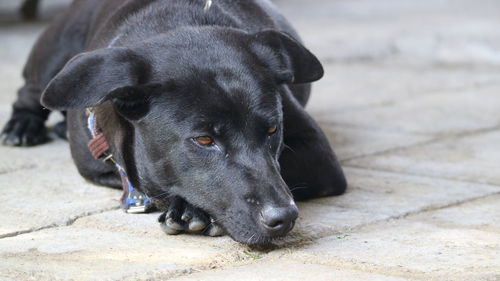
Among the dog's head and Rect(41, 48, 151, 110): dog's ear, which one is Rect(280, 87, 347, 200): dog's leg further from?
Rect(41, 48, 151, 110): dog's ear

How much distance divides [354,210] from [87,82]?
1.17 metres

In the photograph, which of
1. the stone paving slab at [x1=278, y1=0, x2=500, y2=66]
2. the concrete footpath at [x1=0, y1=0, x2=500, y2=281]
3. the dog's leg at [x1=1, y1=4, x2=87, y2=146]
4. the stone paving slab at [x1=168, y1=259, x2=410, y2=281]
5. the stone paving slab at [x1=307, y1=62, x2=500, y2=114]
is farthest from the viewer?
the stone paving slab at [x1=278, y1=0, x2=500, y2=66]

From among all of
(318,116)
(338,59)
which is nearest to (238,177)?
(318,116)

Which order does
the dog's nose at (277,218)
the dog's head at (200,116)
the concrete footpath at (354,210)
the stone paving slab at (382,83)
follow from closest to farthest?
1. the concrete footpath at (354,210)
2. the dog's nose at (277,218)
3. the dog's head at (200,116)
4. the stone paving slab at (382,83)

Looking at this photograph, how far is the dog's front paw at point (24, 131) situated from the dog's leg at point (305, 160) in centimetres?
167

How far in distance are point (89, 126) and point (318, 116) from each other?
2264 mm

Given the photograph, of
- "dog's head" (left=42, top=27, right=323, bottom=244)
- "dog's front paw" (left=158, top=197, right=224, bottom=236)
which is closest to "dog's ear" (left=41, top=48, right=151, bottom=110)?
"dog's head" (left=42, top=27, right=323, bottom=244)

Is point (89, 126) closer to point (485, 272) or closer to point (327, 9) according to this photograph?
point (485, 272)

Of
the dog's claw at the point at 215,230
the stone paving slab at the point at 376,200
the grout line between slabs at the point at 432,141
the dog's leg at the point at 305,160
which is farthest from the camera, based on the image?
the grout line between slabs at the point at 432,141

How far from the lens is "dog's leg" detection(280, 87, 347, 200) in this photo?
3.90 metres

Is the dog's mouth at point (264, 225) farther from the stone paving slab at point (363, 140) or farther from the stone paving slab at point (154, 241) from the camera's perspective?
the stone paving slab at point (363, 140)

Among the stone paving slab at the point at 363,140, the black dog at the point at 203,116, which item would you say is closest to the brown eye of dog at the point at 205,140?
the black dog at the point at 203,116

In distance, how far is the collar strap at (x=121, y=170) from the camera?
368 centimetres

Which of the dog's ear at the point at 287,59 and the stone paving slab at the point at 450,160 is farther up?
the dog's ear at the point at 287,59
